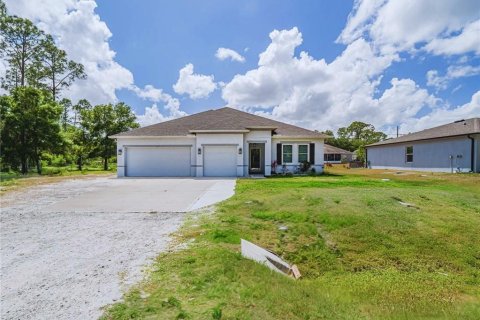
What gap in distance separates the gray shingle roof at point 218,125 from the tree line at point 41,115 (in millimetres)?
6972

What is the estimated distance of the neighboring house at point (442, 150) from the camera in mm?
17703

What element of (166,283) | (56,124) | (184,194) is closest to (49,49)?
(56,124)

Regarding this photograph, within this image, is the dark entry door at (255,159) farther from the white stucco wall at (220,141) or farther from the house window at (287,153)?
the white stucco wall at (220,141)

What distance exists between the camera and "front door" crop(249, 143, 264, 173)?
822 inches

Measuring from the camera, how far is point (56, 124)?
2188 cm

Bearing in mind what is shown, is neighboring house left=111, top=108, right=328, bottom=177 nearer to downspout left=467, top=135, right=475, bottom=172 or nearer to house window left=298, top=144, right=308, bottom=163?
house window left=298, top=144, right=308, bottom=163

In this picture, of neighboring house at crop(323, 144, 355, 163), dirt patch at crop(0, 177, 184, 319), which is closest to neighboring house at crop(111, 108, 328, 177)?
dirt patch at crop(0, 177, 184, 319)

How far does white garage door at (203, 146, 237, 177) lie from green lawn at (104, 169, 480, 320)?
9961 millimetres

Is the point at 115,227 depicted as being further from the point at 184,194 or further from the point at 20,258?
the point at 184,194

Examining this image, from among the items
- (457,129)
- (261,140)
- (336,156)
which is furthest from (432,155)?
(336,156)

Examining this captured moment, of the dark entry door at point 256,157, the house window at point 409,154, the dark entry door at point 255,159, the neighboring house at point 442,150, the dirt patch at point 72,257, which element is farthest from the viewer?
the house window at point 409,154

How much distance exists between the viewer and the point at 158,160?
19.4m

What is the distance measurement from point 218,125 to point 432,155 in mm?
16455

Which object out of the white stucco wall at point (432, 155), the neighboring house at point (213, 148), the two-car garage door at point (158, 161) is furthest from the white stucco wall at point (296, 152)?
the white stucco wall at point (432, 155)
